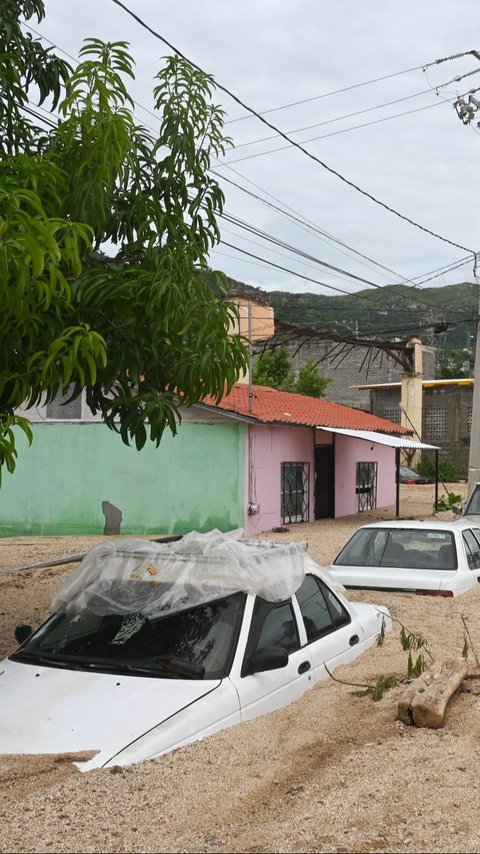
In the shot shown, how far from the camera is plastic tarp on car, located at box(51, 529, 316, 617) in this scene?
18.7 ft

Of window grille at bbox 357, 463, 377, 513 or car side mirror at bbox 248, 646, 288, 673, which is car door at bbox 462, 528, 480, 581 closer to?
car side mirror at bbox 248, 646, 288, 673

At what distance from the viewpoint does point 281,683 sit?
5496 millimetres

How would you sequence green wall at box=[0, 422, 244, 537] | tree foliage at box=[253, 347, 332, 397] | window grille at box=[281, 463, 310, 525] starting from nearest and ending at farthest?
green wall at box=[0, 422, 244, 537] → window grille at box=[281, 463, 310, 525] → tree foliage at box=[253, 347, 332, 397]

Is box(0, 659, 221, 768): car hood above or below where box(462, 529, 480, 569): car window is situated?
below

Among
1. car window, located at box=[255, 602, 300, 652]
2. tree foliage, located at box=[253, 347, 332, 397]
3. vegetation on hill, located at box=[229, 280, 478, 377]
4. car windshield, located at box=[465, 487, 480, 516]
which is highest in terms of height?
vegetation on hill, located at box=[229, 280, 478, 377]

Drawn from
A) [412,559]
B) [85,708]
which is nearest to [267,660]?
[85,708]

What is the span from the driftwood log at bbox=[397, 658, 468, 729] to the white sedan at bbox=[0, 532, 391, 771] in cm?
70

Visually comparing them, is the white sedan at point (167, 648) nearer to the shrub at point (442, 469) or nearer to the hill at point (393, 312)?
the hill at point (393, 312)

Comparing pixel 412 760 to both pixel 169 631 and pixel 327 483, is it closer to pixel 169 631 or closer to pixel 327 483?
pixel 169 631

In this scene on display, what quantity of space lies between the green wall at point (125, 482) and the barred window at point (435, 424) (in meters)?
31.2

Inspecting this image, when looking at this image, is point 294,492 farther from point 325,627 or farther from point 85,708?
point 85,708

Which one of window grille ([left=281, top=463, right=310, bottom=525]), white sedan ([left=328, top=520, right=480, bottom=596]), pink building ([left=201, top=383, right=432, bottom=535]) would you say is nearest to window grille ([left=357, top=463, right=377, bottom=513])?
pink building ([left=201, top=383, right=432, bottom=535])

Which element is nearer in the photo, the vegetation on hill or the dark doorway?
the dark doorway

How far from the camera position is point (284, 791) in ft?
14.2
